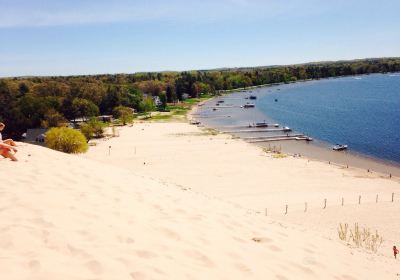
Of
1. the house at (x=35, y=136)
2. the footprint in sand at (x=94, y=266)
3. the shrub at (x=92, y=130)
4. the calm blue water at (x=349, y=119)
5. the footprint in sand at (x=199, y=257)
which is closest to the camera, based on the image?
the footprint in sand at (x=94, y=266)

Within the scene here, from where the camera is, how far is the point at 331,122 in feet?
302

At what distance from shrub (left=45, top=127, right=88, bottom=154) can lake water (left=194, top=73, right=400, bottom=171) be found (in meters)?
30.2

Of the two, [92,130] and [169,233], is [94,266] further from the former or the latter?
[92,130]

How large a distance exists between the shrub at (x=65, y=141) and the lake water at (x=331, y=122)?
30.2m

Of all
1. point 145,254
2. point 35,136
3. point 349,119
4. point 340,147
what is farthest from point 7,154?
point 349,119

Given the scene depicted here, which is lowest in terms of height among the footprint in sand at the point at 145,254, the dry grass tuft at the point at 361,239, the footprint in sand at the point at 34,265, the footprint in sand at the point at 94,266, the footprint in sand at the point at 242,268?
the dry grass tuft at the point at 361,239

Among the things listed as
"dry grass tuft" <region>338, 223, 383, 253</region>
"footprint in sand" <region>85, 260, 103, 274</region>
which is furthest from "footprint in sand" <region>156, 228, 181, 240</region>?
"dry grass tuft" <region>338, 223, 383, 253</region>

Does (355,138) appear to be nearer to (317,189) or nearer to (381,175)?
(381,175)

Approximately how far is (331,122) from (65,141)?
66.1 m

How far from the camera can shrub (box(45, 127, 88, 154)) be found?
4544 centimetres

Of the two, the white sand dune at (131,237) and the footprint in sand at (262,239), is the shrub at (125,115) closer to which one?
the white sand dune at (131,237)

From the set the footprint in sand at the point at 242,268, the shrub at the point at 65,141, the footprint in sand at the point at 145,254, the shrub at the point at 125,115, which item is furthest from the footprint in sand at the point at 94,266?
the shrub at the point at 125,115

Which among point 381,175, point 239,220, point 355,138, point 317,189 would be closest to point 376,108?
point 355,138

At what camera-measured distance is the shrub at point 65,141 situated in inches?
1789
